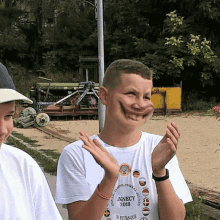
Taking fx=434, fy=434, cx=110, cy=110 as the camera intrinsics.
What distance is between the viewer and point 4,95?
139 cm

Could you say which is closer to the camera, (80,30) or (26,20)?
(80,30)

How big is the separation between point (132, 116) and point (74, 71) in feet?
97.3

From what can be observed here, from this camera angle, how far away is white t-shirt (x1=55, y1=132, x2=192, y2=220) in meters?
1.77

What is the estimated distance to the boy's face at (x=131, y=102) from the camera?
169 centimetres

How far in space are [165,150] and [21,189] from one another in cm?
56

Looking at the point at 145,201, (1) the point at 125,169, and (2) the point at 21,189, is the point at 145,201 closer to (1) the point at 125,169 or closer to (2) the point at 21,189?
(1) the point at 125,169

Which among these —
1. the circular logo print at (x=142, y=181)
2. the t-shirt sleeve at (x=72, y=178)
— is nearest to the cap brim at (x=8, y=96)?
the t-shirt sleeve at (x=72, y=178)

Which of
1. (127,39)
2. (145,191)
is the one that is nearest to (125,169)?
(145,191)

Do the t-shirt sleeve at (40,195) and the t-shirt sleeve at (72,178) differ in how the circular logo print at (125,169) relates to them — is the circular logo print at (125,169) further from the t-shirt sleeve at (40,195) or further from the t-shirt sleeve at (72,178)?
the t-shirt sleeve at (40,195)

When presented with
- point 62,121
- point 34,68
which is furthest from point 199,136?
point 34,68

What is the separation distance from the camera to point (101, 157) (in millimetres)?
1577

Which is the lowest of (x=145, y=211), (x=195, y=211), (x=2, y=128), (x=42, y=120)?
(x=42, y=120)

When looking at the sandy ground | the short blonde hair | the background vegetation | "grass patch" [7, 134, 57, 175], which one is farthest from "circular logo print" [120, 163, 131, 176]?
the background vegetation

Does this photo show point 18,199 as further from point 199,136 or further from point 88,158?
point 199,136
